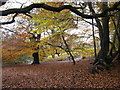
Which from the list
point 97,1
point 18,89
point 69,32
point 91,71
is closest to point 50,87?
point 18,89

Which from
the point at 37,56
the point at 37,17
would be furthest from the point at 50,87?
the point at 37,56

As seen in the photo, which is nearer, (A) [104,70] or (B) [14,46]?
(A) [104,70]

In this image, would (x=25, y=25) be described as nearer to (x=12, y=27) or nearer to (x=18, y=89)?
(x=12, y=27)

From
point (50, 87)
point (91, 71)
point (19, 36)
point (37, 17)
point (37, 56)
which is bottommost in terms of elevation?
point (37, 56)

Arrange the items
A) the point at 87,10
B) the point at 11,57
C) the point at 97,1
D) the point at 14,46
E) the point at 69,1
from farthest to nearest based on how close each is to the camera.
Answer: the point at 11,57, the point at 14,46, the point at 87,10, the point at 97,1, the point at 69,1

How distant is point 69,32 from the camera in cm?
1080

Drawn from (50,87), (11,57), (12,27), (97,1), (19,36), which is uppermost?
(97,1)

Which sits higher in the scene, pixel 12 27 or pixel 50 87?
pixel 12 27

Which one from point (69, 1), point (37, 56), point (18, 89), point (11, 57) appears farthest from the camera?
point (37, 56)

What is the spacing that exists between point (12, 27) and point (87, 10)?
695cm

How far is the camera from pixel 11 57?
1318cm

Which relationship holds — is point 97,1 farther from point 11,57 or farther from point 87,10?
point 11,57

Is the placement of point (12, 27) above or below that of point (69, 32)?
above

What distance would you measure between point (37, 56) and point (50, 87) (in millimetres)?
11106
